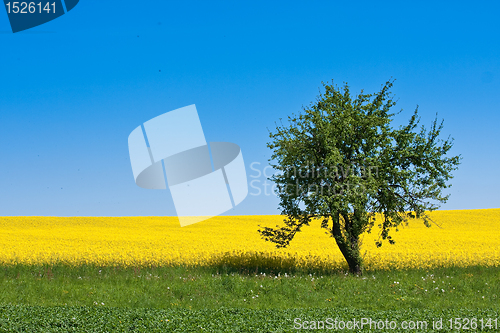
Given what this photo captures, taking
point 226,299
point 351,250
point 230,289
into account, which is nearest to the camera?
point 226,299

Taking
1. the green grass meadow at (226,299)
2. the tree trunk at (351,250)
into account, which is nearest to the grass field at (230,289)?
the green grass meadow at (226,299)

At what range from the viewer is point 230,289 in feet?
45.3

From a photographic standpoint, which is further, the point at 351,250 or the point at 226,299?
the point at 351,250

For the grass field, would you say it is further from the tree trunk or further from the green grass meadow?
the tree trunk

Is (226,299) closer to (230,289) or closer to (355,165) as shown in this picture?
(230,289)

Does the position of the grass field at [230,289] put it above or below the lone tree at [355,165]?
below

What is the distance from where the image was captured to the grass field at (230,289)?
9461 mm

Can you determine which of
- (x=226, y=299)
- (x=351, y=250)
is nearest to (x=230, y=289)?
(x=226, y=299)

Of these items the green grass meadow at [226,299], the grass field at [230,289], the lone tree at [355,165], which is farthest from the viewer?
the lone tree at [355,165]

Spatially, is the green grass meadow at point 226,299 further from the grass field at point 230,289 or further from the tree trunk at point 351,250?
the tree trunk at point 351,250

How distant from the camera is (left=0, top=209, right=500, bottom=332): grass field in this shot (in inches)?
372

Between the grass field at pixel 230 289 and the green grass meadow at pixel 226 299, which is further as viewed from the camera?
the grass field at pixel 230 289

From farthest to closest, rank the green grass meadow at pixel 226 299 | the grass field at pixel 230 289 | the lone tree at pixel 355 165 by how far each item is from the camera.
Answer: the lone tree at pixel 355 165 → the grass field at pixel 230 289 → the green grass meadow at pixel 226 299

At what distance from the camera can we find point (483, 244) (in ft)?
90.3
